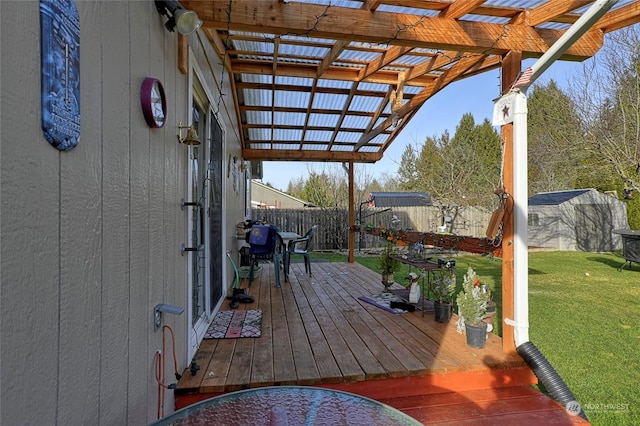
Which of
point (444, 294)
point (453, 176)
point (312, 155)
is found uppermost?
point (453, 176)

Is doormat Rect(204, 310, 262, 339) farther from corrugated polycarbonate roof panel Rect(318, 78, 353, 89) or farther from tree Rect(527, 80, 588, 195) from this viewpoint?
tree Rect(527, 80, 588, 195)

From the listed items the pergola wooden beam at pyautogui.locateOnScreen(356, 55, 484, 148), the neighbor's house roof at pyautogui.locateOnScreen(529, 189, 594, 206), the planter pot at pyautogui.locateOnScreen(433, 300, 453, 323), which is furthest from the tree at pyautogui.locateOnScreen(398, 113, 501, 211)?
the planter pot at pyautogui.locateOnScreen(433, 300, 453, 323)

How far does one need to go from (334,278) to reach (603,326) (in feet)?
11.1

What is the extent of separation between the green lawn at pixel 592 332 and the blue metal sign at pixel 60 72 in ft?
9.88

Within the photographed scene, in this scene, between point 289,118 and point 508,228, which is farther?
point 289,118

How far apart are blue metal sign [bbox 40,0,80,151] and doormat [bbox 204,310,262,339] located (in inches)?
87.5

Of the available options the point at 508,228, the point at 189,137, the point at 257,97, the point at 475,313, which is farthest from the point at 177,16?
the point at 257,97

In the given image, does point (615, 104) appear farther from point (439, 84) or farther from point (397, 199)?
point (397, 199)

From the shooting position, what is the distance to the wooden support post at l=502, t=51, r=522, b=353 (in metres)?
2.49

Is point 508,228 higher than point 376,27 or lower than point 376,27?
lower

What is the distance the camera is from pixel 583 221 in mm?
11836

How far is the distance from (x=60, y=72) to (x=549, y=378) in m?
2.76

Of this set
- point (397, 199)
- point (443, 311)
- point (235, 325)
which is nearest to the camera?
point (235, 325)

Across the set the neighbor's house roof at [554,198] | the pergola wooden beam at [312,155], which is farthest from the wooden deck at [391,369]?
the neighbor's house roof at [554,198]
